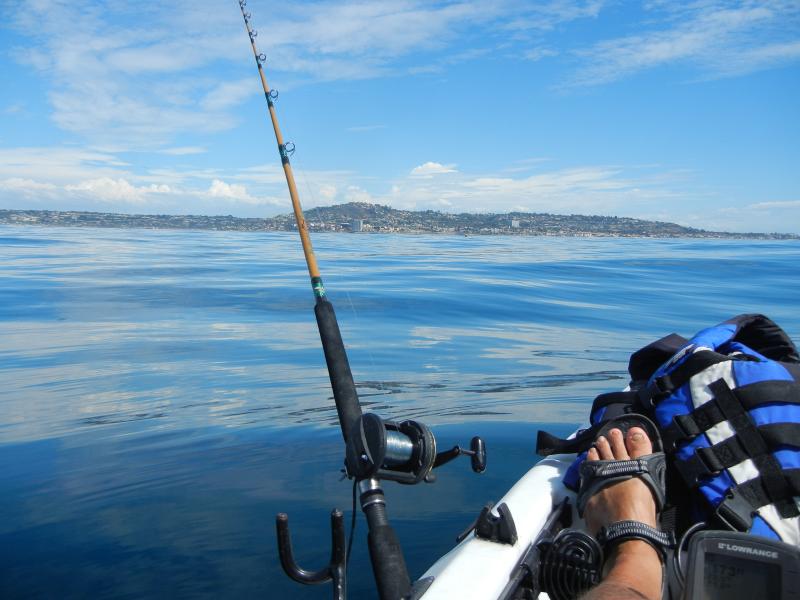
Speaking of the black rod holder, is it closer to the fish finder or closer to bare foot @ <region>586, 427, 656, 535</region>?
the fish finder

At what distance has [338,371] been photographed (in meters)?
2.25

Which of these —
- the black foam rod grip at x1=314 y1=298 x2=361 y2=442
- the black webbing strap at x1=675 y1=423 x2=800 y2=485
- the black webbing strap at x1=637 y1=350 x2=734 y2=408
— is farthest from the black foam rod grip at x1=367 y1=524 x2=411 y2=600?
the black webbing strap at x1=637 y1=350 x2=734 y2=408

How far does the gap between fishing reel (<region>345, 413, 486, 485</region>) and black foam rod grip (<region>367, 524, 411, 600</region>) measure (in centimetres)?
21

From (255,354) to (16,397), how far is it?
2019 mm

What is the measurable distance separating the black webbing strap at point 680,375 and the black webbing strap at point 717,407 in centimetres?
12

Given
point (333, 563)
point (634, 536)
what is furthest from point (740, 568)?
point (333, 563)

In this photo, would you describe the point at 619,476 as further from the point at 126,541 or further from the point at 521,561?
the point at 126,541

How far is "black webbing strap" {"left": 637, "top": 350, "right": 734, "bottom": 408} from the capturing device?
2268 millimetres

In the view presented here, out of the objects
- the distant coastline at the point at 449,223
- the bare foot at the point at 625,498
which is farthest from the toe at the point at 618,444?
the distant coastline at the point at 449,223

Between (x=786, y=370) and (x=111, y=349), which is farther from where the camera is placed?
(x=111, y=349)

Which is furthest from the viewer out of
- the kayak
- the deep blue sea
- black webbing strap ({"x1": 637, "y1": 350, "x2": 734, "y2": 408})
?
the deep blue sea

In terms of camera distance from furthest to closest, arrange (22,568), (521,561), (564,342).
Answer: (564,342), (22,568), (521,561)

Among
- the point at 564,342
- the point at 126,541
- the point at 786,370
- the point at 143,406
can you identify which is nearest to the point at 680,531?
the point at 786,370

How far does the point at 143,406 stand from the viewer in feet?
14.6
